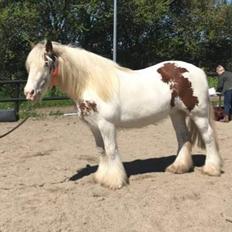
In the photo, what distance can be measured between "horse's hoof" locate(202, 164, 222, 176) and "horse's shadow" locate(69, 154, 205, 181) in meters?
0.54

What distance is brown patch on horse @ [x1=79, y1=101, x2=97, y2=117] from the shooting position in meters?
5.77

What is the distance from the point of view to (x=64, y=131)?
10.3 metres

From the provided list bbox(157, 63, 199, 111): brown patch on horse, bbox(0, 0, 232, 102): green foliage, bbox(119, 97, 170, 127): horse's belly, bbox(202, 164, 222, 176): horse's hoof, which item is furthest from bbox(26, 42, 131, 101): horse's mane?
bbox(0, 0, 232, 102): green foliage

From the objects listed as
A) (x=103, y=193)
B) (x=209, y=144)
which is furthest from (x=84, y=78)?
(x=209, y=144)

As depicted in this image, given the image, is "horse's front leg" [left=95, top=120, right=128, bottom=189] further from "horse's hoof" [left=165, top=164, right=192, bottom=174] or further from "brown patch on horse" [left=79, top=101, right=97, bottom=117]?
"horse's hoof" [left=165, top=164, right=192, bottom=174]

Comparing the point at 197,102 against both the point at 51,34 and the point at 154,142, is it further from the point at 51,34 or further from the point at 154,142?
the point at 51,34

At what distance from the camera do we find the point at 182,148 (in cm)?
672

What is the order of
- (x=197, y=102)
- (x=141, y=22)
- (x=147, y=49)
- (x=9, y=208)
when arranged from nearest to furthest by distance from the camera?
(x=9, y=208) → (x=197, y=102) → (x=141, y=22) → (x=147, y=49)

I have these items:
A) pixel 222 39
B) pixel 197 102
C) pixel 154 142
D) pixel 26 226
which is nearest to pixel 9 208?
pixel 26 226

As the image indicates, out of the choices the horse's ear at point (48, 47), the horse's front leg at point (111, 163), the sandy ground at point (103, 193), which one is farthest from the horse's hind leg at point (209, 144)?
the horse's ear at point (48, 47)

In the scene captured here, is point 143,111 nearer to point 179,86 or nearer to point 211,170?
point 179,86

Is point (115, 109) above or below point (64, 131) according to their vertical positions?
above

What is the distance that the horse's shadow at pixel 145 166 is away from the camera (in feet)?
21.9

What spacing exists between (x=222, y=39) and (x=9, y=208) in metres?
34.5
